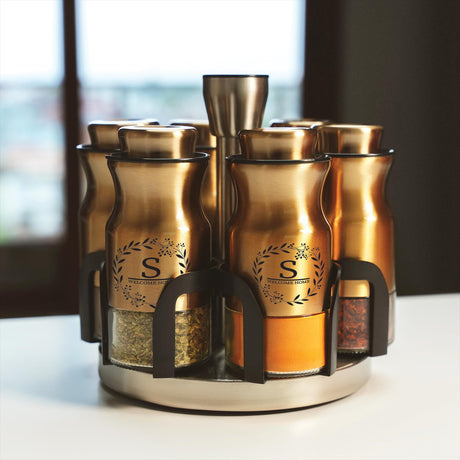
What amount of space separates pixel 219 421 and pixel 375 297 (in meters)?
0.19

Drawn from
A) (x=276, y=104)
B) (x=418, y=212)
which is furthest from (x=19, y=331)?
(x=276, y=104)

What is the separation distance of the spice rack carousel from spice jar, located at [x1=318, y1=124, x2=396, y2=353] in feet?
0.04

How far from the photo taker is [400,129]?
1.92m

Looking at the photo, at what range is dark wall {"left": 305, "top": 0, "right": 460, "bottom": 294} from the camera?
1864 mm

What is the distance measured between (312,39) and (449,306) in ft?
4.90

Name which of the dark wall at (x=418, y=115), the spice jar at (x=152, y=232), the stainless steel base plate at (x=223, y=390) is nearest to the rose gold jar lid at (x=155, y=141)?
the spice jar at (x=152, y=232)

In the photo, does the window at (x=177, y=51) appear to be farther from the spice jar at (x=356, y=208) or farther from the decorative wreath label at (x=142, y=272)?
the decorative wreath label at (x=142, y=272)

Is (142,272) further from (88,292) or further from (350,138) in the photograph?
(350,138)

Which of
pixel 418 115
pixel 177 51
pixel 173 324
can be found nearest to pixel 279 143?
pixel 173 324

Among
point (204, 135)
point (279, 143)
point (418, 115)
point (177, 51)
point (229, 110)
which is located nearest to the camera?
point (279, 143)

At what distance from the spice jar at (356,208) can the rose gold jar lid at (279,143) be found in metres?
0.08

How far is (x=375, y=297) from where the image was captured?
2.35 feet

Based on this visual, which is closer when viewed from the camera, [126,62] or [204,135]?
[204,135]

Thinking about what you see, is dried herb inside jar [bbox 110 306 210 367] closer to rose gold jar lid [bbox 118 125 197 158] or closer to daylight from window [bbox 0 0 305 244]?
rose gold jar lid [bbox 118 125 197 158]
